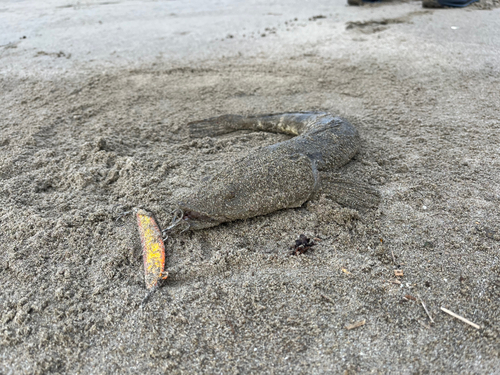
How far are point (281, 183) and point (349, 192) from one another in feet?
1.81

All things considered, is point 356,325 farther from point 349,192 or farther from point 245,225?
point 349,192

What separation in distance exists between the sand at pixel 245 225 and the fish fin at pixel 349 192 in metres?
0.10

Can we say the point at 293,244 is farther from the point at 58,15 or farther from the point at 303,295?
the point at 58,15

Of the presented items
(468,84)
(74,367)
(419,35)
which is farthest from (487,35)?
(74,367)

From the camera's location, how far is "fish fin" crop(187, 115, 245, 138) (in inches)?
142

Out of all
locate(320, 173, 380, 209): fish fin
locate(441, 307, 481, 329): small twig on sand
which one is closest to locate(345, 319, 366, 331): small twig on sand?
locate(441, 307, 481, 329): small twig on sand

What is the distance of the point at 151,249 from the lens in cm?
225

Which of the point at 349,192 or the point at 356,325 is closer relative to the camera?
the point at 356,325

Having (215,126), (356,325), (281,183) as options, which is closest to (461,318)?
(356,325)

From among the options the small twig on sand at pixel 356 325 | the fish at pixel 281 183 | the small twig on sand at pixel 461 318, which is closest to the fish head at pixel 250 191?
the fish at pixel 281 183

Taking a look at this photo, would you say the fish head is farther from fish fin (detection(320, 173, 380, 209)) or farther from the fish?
fish fin (detection(320, 173, 380, 209))

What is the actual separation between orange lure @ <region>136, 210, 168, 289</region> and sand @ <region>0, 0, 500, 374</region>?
0.20 ft

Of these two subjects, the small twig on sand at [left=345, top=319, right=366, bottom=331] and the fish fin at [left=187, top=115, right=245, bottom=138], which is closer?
the small twig on sand at [left=345, top=319, right=366, bottom=331]

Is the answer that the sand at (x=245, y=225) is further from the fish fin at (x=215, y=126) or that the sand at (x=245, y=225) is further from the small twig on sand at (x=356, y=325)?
the fish fin at (x=215, y=126)
